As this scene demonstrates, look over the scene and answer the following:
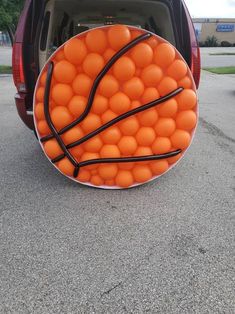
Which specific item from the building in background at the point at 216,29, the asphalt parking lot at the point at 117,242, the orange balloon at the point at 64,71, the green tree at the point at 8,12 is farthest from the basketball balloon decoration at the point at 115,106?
the building in background at the point at 216,29

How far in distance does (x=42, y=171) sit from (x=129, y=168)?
3.64ft

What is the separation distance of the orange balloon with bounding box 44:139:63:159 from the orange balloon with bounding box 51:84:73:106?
0.40 meters

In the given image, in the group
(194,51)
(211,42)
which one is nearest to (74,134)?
(194,51)

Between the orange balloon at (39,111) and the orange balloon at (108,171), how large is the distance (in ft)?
2.47

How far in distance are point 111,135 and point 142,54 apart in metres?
0.79

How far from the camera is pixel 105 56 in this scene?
306 centimetres

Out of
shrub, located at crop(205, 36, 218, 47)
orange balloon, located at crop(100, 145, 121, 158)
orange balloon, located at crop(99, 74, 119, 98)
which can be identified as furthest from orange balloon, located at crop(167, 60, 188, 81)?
shrub, located at crop(205, 36, 218, 47)

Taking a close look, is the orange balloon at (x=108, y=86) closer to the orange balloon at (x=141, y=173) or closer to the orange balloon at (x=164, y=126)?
the orange balloon at (x=164, y=126)

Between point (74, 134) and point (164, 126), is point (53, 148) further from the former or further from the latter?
point (164, 126)

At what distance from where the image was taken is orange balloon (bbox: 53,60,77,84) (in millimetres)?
3104

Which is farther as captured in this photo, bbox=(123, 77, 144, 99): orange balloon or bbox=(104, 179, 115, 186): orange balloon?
bbox=(104, 179, 115, 186): orange balloon

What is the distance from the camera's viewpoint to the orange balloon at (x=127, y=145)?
3260 millimetres

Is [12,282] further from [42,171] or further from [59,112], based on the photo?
[42,171]

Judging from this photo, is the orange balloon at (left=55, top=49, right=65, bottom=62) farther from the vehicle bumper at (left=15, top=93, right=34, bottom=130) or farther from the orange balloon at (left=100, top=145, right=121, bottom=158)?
the orange balloon at (left=100, top=145, right=121, bottom=158)
